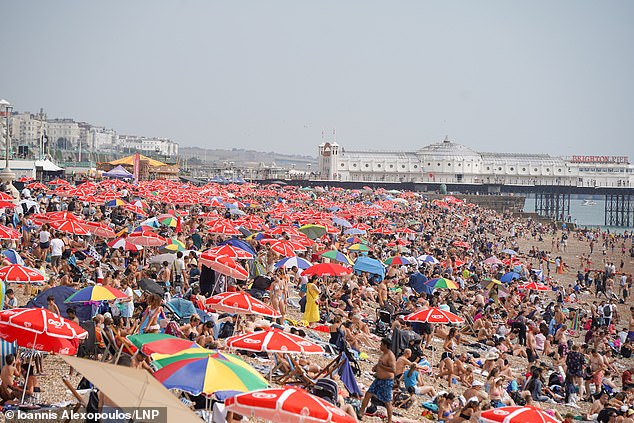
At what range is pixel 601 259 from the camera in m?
45.4

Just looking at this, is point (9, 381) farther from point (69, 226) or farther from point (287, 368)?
point (69, 226)

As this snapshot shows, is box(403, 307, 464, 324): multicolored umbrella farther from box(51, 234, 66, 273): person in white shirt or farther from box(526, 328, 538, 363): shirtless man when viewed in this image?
box(51, 234, 66, 273): person in white shirt

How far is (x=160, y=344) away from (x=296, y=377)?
74.4 inches

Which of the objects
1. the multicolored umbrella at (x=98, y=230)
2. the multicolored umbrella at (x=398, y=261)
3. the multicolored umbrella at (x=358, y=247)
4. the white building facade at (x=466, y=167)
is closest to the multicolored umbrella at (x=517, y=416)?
the multicolored umbrella at (x=98, y=230)

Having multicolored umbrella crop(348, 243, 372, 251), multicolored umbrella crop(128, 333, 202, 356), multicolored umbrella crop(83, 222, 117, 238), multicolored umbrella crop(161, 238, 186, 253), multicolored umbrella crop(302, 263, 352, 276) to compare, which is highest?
multicolored umbrella crop(83, 222, 117, 238)

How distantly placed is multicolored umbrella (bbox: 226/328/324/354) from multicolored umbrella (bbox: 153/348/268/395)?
1160mm

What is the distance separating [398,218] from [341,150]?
62485 mm

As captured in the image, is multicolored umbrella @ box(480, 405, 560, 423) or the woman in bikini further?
the woman in bikini

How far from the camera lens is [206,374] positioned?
662 centimetres

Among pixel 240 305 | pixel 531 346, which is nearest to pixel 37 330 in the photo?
pixel 240 305

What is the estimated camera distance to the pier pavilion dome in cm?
10425

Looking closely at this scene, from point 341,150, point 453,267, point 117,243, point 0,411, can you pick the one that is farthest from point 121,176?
point 341,150

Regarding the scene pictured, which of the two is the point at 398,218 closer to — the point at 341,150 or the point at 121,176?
the point at 121,176

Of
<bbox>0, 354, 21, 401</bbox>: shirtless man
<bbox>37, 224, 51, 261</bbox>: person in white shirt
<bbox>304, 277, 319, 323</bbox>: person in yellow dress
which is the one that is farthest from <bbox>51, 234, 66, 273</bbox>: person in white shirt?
<bbox>0, 354, 21, 401</bbox>: shirtless man
